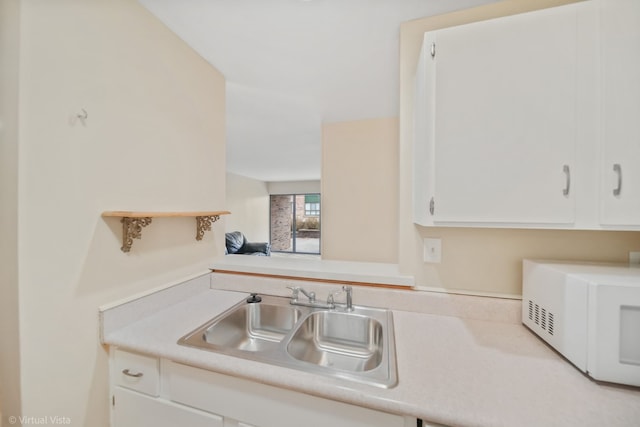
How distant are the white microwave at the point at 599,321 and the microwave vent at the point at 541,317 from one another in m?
0.03

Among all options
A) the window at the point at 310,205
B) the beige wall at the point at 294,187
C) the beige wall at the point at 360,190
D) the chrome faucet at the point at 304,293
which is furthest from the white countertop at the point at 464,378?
the window at the point at 310,205

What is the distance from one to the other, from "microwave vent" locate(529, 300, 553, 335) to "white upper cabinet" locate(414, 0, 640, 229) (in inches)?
13.6

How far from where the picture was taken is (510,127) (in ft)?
2.90

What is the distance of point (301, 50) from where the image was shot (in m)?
1.46

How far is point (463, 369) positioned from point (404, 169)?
2.91ft

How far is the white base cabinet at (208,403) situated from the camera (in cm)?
75

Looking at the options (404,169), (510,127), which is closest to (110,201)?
(404,169)

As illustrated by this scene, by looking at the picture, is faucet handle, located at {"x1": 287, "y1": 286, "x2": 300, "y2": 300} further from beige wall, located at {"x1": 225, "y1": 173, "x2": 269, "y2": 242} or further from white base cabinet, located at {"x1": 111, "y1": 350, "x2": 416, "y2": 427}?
beige wall, located at {"x1": 225, "y1": 173, "x2": 269, "y2": 242}

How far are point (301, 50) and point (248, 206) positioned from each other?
6063 mm

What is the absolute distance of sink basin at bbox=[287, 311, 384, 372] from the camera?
1.14 meters

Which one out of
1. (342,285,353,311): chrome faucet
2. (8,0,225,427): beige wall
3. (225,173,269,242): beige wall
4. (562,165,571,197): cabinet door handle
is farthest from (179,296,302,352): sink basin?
(225,173,269,242): beige wall

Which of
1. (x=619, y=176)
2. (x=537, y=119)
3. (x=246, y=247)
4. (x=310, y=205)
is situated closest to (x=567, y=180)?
(x=619, y=176)

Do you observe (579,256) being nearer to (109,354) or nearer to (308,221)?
(109,354)

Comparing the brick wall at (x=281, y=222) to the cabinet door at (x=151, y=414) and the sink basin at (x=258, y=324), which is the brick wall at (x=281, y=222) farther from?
the cabinet door at (x=151, y=414)
